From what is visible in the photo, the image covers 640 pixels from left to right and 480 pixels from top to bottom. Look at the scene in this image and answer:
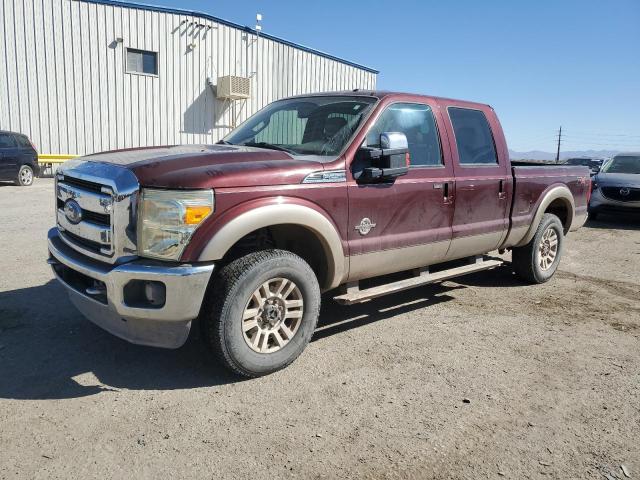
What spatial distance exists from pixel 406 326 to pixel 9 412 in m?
3.07

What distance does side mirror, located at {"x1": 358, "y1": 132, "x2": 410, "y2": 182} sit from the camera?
3.99m

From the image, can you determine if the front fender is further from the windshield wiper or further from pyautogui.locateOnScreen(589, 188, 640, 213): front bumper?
pyautogui.locateOnScreen(589, 188, 640, 213): front bumper

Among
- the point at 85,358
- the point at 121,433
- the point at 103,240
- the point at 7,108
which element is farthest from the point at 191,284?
the point at 7,108

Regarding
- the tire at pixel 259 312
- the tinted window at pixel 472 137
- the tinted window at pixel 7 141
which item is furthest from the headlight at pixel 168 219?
the tinted window at pixel 7 141

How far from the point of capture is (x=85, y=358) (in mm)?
3795

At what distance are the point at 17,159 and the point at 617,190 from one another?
15.4m

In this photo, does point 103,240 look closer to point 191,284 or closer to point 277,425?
point 191,284

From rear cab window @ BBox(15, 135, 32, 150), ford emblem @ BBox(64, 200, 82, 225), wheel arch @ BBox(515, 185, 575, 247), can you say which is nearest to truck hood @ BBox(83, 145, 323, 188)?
ford emblem @ BBox(64, 200, 82, 225)

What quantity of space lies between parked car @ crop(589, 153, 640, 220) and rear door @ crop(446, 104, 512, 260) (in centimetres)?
808

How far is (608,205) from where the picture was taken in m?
12.4

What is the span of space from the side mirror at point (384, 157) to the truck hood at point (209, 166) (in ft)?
1.40

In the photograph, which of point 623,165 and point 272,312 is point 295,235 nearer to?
point 272,312

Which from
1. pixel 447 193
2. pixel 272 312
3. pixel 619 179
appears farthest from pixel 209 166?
pixel 619 179

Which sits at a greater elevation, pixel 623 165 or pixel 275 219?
pixel 623 165
